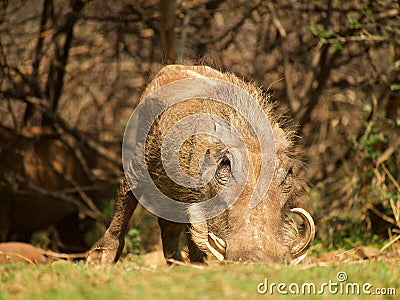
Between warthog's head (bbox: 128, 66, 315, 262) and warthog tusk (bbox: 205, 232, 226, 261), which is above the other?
warthog's head (bbox: 128, 66, 315, 262)

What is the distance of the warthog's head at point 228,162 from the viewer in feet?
11.5

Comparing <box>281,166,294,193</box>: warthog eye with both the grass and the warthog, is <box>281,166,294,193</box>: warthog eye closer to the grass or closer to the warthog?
the warthog

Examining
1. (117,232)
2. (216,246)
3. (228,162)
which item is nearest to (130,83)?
(117,232)

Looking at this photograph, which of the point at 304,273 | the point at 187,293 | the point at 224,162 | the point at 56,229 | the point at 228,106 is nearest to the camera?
the point at 187,293

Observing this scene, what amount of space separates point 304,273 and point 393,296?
38cm

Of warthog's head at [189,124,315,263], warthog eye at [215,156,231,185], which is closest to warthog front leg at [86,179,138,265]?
warthog's head at [189,124,315,263]

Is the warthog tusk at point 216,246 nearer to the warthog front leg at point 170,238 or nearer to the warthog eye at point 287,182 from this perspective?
the warthog eye at point 287,182

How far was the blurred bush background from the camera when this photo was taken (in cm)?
689

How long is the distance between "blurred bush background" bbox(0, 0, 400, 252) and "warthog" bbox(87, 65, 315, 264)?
175 cm

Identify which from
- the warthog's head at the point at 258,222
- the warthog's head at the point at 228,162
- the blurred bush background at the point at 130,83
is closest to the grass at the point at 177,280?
the warthog's head at the point at 258,222

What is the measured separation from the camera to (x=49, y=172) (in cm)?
761

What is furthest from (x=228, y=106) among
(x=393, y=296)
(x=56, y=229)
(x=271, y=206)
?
(x=56, y=229)

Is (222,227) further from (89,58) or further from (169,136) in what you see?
(89,58)

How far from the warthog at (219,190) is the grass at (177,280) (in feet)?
1.13
